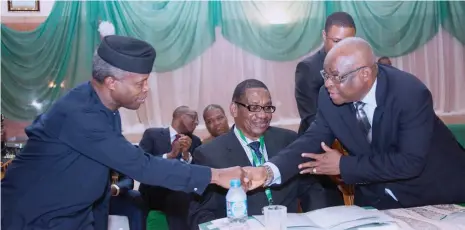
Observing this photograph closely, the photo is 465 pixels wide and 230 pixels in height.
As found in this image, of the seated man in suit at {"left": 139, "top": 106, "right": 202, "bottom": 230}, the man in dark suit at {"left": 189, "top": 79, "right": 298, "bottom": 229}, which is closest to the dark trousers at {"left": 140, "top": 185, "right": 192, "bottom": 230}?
the seated man in suit at {"left": 139, "top": 106, "right": 202, "bottom": 230}

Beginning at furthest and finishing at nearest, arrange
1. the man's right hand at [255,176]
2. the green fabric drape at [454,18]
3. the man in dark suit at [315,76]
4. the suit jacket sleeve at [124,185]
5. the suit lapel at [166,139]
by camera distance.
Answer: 1. the green fabric drape at [454,18]
2. the suit lapel at [166,139]
3. the suit jacket sleeve at [124,185]
4. the man in dark suit at [315,76]
5. the man's right hand at [255,176]

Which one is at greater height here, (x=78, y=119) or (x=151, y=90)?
(x=78, y=119)

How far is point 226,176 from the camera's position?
7.36 ft

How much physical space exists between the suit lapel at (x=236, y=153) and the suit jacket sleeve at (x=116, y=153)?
0.54 metres

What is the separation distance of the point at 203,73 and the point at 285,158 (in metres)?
3.69

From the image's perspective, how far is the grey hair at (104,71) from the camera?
6.37 ft

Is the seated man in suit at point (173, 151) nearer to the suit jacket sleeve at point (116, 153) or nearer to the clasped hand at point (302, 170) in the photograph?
the clasped hand at point (302, 170)

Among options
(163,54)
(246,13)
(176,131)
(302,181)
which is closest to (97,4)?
(163,54)

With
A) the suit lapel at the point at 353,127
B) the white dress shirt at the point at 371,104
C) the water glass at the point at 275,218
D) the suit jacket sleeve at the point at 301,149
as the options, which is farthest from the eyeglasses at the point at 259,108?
the water glass at the point at 275,218

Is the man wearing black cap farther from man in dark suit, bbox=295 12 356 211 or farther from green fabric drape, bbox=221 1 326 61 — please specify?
green fabric drape, bbox=221 1 326 61

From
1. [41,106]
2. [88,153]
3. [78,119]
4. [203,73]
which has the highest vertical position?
[78,119]

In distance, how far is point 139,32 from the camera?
5.69 metres

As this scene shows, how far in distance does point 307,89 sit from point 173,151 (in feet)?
4.72

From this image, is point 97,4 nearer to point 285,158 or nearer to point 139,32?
point 139,32
